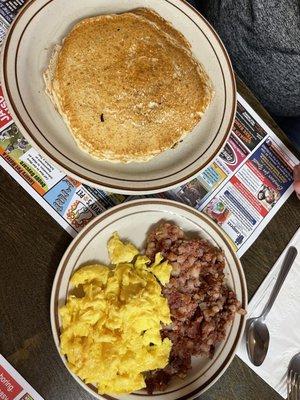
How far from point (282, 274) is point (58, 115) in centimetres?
96

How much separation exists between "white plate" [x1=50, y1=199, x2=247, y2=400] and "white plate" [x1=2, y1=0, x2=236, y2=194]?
11 centimetres

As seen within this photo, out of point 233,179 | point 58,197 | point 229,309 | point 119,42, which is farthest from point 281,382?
point 119,42

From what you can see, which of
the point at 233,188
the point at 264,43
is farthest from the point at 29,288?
the point at 264,43

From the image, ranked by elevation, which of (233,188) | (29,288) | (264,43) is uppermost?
(264,43)

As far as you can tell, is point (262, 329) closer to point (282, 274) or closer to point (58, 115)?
point (282, 274)

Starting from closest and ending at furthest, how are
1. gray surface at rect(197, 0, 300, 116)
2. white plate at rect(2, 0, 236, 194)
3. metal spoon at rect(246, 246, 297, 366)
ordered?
white plate at rect(2, 0, 236, 194) → gray surface at rect(197, 0, 300, 116) → metal spoon at rect(246, 246, 297, 366)

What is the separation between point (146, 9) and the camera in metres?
1.48

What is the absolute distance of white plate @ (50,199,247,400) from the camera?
1.38 meters

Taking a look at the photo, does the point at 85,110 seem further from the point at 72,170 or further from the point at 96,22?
the point at 96,22

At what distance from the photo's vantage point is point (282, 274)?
167cm

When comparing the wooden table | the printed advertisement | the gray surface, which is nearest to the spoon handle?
the printed advertisement

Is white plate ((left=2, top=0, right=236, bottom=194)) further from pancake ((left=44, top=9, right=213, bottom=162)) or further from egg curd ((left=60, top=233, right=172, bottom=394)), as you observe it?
egg curd ((left=60, top=233, right=172, bottom=394))

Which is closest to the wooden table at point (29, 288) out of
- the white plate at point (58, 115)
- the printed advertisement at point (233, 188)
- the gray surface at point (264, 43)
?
the printed advertisement at point (233, 188)

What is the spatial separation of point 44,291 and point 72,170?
0.39 meters
